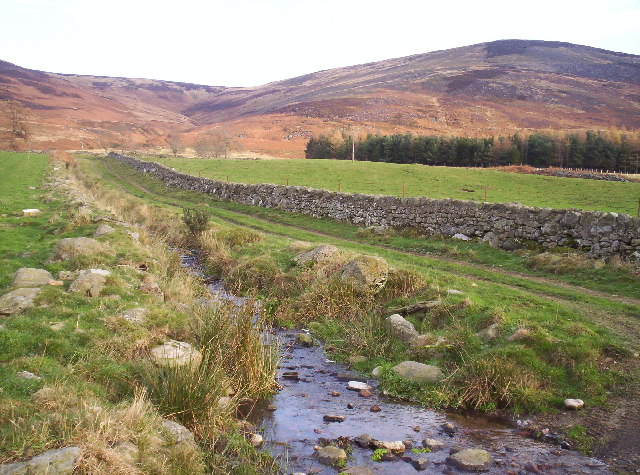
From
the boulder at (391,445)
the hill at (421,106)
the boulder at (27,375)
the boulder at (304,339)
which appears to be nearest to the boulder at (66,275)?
the boulder at (27,375)

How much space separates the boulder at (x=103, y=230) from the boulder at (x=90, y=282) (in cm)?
462

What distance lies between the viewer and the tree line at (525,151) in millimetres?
56312

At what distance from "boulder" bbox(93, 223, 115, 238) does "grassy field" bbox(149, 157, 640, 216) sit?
681 inches

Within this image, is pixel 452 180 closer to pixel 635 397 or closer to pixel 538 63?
pixel 635 397

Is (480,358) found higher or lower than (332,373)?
higher

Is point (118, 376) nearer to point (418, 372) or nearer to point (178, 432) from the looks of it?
point (178, 432)

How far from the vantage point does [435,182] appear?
36.9m

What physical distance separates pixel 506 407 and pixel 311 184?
29.0 m

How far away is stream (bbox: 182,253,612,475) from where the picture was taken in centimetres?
658

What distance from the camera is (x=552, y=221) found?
17531 mm

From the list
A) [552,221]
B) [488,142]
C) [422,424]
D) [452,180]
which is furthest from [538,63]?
[422,424]

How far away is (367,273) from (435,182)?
25.4 meters

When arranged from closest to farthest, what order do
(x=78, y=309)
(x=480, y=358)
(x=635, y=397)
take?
1. (x=635, y=397)
2. (x=480, y=358)
3. (x=78, y=309)

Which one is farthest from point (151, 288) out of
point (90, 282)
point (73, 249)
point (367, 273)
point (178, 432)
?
point (178, 432)
